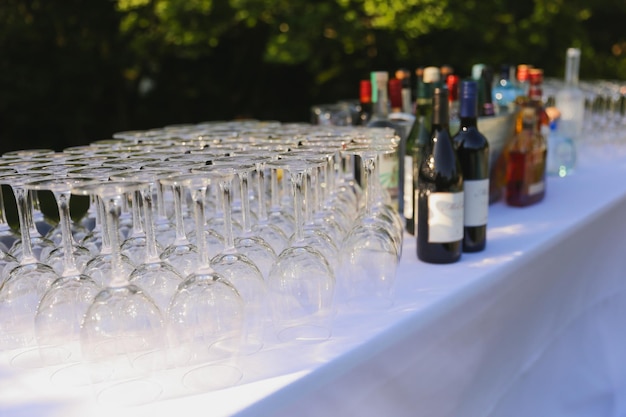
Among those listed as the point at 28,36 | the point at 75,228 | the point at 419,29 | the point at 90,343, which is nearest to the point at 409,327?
the point at 90,343

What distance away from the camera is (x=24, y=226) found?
92cm

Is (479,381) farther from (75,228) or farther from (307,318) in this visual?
(75,228)

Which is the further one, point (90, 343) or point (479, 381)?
point (479, 381)

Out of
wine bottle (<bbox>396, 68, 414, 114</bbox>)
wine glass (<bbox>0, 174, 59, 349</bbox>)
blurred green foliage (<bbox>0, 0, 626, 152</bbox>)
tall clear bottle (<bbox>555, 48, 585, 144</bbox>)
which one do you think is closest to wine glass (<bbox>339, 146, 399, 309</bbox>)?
wine glass (<bbox>0, 174, 59, 349</bbox>)

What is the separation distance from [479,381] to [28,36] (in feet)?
16.7

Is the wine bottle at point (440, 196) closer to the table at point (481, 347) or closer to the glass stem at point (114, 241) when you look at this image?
the table at point (481, 347)

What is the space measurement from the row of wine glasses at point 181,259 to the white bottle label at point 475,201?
0.72ft

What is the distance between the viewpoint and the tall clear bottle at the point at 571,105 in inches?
91.4

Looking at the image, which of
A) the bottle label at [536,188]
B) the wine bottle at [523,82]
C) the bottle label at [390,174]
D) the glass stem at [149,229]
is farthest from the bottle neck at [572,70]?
the glass stem at [149,229]

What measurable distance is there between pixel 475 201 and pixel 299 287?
20.7 inches

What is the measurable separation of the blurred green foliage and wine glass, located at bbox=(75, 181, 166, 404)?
4.44 meters

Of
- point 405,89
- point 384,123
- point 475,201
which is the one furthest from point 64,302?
point 405,89

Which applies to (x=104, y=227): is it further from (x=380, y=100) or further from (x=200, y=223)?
(x=380, y=100)

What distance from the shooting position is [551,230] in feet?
4.87
